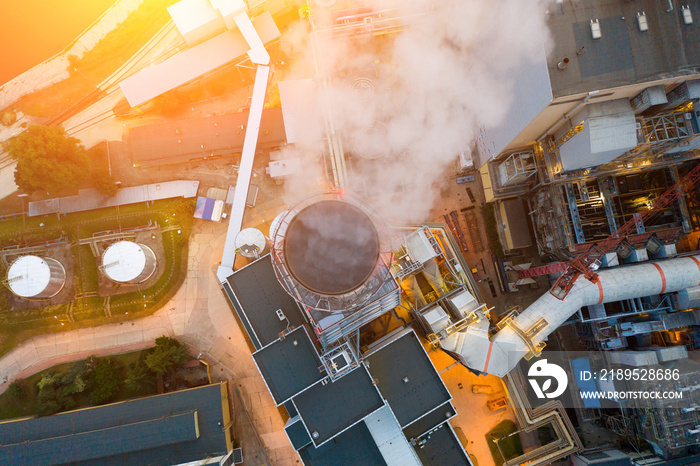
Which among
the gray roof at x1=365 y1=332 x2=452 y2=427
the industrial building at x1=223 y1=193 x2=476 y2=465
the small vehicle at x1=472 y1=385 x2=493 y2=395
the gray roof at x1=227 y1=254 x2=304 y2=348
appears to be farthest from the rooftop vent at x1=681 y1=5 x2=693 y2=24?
the gray roof at x1=227 y1=254 x2=304 y2=348

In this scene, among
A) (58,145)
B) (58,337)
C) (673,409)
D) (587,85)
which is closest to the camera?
(587,85)

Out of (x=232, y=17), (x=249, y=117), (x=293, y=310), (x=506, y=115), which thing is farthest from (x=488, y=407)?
(x=232, y=17)

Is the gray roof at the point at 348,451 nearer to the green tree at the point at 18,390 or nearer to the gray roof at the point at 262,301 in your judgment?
the gray roof at the point at 262,301

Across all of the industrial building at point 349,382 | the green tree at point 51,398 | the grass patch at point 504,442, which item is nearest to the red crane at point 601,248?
the industrial building at point 349,382

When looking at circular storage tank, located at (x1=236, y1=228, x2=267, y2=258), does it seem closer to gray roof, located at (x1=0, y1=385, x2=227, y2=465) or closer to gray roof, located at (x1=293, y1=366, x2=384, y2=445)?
gray roof, located at (x1=0, y1=385, x2=227, y2=465)

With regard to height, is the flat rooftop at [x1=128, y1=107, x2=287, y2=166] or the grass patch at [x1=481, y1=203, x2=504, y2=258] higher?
the flat rooftop at [x1=128, y1=107, x2=287, y2=166]

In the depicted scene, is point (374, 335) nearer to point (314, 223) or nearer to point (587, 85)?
point (314, 223)
